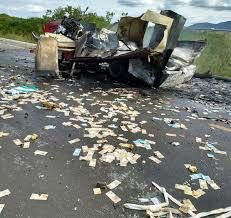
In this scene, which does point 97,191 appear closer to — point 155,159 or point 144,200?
point 144,200

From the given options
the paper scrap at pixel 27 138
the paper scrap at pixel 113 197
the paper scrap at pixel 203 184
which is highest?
the paper scrap at pixel 113 197

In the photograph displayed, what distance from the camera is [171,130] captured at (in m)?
6.75

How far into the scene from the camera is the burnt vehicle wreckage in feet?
33.0

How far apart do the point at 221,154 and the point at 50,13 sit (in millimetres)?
31481

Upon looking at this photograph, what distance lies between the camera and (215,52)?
15.3m

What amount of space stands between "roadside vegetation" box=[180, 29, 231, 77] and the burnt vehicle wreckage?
8.74 ft

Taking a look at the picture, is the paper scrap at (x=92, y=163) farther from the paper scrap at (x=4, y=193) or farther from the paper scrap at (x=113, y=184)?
the paper scrap at (x=4, y=193)

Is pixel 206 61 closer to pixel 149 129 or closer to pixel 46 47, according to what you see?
pixel 46 47

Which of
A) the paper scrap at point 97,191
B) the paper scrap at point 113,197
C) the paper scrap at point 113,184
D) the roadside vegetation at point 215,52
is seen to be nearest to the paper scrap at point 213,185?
the paper scrap at point 113,184

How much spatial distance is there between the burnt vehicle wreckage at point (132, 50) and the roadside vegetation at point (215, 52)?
2663 millimetres

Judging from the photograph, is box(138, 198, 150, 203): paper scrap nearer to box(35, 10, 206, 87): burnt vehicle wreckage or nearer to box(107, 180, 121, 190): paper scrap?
box(107, 180, 121, 190): paper scrap

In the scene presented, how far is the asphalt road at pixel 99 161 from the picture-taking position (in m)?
3.90

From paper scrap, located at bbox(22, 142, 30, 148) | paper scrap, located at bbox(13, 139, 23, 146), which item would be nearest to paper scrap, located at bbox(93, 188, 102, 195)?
paper scrap, located at bbox(22, 142, 30, 148)

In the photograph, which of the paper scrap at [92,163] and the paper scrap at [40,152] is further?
the paper scrap at [40,152]
